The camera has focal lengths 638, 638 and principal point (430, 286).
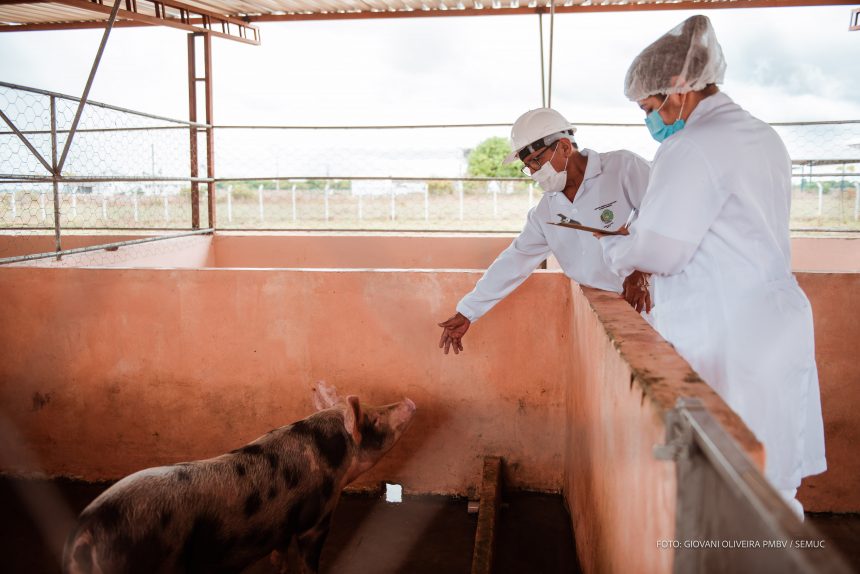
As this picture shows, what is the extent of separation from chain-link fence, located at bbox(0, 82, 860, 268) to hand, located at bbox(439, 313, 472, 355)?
2.77 metres

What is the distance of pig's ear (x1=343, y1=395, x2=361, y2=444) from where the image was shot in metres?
2.96

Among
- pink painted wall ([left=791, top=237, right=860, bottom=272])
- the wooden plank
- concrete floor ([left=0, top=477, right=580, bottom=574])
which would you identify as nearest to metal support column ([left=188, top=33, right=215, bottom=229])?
concrete floor ([left=0, top=477, right=580, bottom=574])

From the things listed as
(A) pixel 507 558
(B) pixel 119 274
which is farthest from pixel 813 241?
(B) pixel 119 274

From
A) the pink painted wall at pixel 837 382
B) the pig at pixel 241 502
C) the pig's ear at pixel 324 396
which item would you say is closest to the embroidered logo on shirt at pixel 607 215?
the pink painted wall at pixel 837 382

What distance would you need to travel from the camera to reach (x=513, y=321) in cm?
339

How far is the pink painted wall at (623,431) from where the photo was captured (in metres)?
1.30

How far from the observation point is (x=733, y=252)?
1845 mm

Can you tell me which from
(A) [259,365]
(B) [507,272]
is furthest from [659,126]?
(A) [259,365]

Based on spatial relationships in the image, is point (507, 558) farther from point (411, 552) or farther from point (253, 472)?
point (253, 472)

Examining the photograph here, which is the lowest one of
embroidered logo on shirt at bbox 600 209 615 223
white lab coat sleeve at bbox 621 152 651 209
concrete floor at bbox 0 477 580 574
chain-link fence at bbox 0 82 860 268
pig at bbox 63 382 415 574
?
concrete floor at bbox 0 477 580 574

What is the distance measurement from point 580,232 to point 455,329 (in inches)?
30.9

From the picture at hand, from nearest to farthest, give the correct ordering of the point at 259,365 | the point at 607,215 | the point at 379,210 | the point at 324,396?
the point at 607,215 < the point at 324,396 < the point at 259,365 < the point at 379,210

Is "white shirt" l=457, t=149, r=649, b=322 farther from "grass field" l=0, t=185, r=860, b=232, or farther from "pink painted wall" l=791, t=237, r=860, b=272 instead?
"grass field" l=0, t=185, r=860, b=232

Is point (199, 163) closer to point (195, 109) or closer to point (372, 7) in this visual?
point (195, 109)
